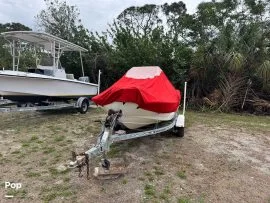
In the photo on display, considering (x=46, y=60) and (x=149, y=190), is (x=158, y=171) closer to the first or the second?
(x=149, y=190)

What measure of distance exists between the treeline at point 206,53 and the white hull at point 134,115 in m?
5.58

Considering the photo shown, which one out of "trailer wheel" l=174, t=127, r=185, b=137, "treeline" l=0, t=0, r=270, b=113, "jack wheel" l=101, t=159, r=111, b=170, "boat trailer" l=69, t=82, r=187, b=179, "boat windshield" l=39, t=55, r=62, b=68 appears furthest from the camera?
"treeline" l=0, t=0, r=270, b=113

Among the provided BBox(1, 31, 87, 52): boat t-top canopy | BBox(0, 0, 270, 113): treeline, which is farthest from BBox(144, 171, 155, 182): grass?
BBox(0, 0, 270, 113): treeline

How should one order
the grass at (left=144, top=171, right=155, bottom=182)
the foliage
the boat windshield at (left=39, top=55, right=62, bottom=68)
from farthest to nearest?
the foliage, the boat windshield at (left=39, top=55, right=62, bottom=68), the grass at (left=144, top=171, right=155, bottom=182)

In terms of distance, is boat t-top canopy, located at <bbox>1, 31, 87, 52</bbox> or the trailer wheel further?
boat t-top canopy, located at <bbox>1, 31, 87, 52</bbox>

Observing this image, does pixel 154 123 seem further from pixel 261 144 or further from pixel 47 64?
pixel 47 64

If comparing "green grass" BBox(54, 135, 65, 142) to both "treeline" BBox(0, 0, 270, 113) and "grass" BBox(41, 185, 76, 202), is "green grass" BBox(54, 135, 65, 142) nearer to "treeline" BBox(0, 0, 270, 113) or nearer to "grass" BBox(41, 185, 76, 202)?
"grass" BBox(41, 185, 76, 202)

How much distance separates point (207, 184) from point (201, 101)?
6.94m

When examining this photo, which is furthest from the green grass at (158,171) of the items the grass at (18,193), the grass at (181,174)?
the grass at (18,193)

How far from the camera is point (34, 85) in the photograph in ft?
24.4

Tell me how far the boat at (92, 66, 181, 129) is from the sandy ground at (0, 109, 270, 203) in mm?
581

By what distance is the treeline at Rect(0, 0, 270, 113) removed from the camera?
33.9 ft

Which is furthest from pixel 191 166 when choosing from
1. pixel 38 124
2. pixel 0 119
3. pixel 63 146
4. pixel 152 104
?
pixel 0 119

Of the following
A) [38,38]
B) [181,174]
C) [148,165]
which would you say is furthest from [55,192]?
[38,38]
